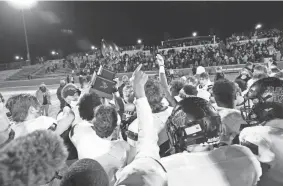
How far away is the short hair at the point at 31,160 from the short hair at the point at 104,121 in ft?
3.32

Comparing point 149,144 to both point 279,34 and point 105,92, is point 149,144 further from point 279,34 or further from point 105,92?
point 279,34

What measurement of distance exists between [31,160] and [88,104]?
1742mm

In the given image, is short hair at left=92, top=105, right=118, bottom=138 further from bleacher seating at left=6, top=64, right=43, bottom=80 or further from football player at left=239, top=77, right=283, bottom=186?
bleacher seating at left=6, top=64, right=43, bottom=80

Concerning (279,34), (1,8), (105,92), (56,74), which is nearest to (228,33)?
(279,34)

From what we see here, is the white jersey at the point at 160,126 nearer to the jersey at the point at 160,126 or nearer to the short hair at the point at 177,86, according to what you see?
the jersey at the point at 160,126

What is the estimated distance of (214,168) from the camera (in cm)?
133

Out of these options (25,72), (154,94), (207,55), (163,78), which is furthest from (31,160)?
(25,72)

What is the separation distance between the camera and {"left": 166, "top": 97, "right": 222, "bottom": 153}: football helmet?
1.49 meters

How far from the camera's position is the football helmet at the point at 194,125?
149 centimetres

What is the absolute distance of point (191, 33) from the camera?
47188 millimetres

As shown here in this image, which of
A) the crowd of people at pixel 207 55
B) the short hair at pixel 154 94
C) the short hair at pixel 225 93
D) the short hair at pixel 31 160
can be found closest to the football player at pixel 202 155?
the short hair at pixel 31 160

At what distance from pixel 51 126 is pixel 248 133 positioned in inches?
89.9

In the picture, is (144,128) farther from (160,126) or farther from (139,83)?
(160,126)

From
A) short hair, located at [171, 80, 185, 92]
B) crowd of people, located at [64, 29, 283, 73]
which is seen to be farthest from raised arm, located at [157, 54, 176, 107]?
crowd of people, located at [64, 29, 283, 73]
